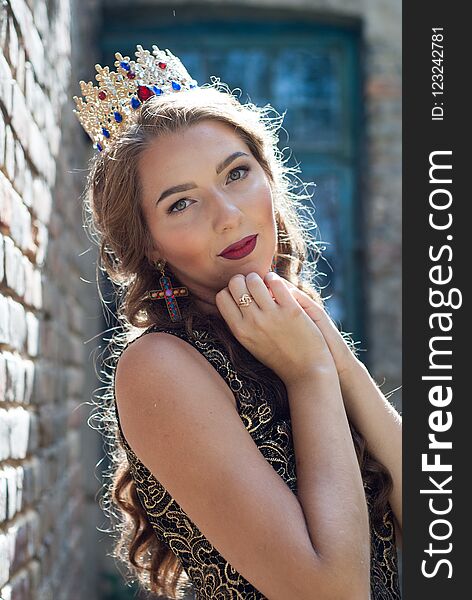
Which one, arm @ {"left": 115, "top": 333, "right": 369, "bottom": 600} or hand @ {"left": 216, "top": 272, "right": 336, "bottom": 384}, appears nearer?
arm @ {"left": 115, "top": 333, "right": 369, "bottom": 600}

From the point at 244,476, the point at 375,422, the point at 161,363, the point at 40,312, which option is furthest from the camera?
the point at 40,312

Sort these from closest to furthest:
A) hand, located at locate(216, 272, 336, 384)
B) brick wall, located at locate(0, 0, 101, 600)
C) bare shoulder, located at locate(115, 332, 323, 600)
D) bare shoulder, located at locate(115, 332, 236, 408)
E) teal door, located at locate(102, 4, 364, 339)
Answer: bare shoulder, located at locate(115, 332, 323, 600)
bare shoulder, located at locate(115, 332, 236, 408)
hand, located at locate(216, 272, 336, 384)
brick wall, located at locate(0, 0, 101, 600)
teal door, located at locate(102, 4, 364, 339)

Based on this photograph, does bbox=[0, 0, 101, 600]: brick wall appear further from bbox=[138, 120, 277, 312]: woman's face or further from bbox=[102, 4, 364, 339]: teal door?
bbox=[102, 4, 364, 339]: teal door

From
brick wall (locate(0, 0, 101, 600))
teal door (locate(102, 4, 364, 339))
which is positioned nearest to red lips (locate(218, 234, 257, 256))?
brick wall (locate(0, 0, 101, 600))

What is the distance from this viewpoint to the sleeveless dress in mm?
1845

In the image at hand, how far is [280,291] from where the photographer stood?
195cm

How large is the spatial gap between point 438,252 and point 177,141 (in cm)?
64

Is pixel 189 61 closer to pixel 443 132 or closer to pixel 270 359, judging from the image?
pixel 443 132

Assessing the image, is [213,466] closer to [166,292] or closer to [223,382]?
[223,382]

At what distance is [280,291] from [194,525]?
503 millimetres

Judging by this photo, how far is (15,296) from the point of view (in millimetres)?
2301

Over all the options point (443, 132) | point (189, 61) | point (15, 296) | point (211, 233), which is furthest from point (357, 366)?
point (189, 61)

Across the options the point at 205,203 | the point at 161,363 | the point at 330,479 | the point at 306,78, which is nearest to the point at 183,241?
the point at 205,203

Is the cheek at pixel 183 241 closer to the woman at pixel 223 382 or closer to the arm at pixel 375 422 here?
the woman at pixel 223 382
